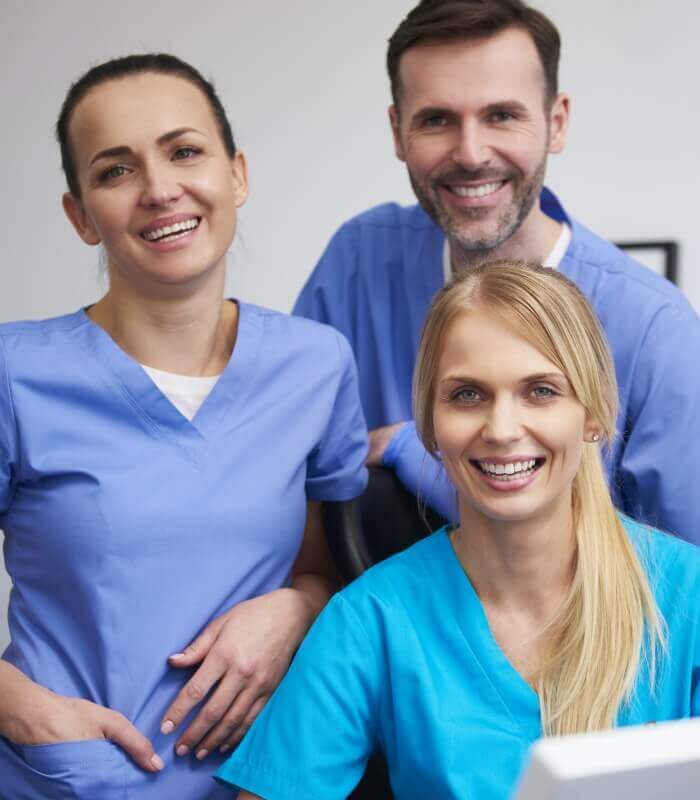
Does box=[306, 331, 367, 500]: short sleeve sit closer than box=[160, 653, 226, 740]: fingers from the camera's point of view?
No

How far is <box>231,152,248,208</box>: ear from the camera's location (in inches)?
46.1

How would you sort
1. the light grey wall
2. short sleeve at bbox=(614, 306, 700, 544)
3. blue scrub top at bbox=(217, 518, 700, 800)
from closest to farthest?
blue scrub top at bbox=(217, 518, 700, 800) < short sleeve at bbox=(614, 306, 700, 544) < the light grey wall

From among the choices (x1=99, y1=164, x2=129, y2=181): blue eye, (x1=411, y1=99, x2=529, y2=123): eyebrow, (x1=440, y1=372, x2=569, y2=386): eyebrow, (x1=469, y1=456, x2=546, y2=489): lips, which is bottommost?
(x1=469, y1=456, x2=546, y2=489): lips

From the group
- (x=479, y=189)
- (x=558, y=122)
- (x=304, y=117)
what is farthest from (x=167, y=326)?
(x=304, y=117)

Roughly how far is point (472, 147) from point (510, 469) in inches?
22.4

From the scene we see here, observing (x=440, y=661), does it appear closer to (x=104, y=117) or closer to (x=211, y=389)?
(x=211, y=389)

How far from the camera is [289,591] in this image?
1094 millimetres

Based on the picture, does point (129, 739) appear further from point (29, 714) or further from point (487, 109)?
point (487, 109)

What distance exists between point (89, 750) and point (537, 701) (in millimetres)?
377

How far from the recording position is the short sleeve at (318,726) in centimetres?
93

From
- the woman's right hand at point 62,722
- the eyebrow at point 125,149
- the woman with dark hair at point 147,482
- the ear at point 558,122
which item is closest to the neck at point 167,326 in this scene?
the woman with dark hair at point 147,482

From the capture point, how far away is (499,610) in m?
1.01

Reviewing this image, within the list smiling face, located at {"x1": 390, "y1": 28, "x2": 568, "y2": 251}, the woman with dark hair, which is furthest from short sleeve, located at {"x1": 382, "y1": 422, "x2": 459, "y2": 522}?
smiling face, located at {"x1": 390, "y1": 28, "x2": 568, "y2": 251}

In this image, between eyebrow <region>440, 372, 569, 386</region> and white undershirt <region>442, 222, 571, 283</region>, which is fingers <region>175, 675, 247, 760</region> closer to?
eyebrow <region>440, 372, 569, 386</region>
